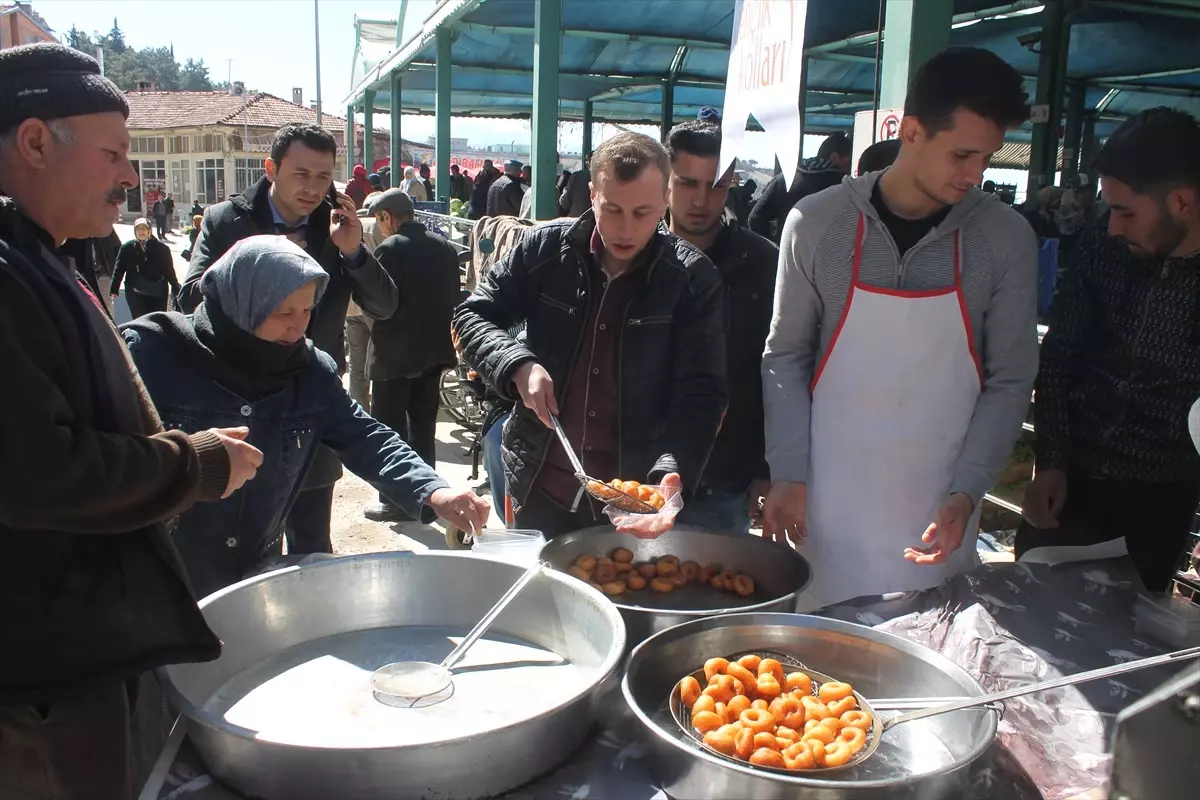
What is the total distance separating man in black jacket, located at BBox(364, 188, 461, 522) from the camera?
4824 mm

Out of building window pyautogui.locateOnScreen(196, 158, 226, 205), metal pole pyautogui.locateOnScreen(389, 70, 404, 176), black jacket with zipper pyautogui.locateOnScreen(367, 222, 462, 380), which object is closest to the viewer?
black jacket with zipper pyautogui.locateOnScreen(367, 222, 462, 380)

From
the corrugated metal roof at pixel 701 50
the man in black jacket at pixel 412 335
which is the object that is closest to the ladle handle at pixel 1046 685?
the man in black jacket at pixel 412 335

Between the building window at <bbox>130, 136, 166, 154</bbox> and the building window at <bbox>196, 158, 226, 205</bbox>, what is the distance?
9.67 feet

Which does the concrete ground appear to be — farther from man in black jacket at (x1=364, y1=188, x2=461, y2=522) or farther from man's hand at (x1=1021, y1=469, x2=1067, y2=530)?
man's hand at (x1=1021, y1=469, x2=1067, y2=530)

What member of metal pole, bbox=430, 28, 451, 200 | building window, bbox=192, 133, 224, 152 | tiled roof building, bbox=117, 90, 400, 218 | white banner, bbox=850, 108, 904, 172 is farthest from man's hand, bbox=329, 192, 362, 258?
building window, bbox=192, 133, 224, 152

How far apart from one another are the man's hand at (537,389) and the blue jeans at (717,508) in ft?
2.35

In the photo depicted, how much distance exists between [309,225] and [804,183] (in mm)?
3145

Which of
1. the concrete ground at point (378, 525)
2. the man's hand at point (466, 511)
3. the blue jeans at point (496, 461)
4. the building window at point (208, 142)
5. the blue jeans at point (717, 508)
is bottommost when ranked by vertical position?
the concrete ground at point (378, 525)

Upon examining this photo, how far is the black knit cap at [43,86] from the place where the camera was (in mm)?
1232

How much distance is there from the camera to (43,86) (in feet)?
4.09

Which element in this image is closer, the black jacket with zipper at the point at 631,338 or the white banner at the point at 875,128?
the black jacket with zipper at the point at 631,338

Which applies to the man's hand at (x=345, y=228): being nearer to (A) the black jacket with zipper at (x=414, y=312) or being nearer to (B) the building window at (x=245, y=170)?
(A) the black jacket with zipper at (x=414, y=312)

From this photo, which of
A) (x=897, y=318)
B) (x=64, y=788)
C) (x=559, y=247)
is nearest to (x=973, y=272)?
(x=897, y=318)

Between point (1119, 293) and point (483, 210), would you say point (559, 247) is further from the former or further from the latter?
point (483, 210)
